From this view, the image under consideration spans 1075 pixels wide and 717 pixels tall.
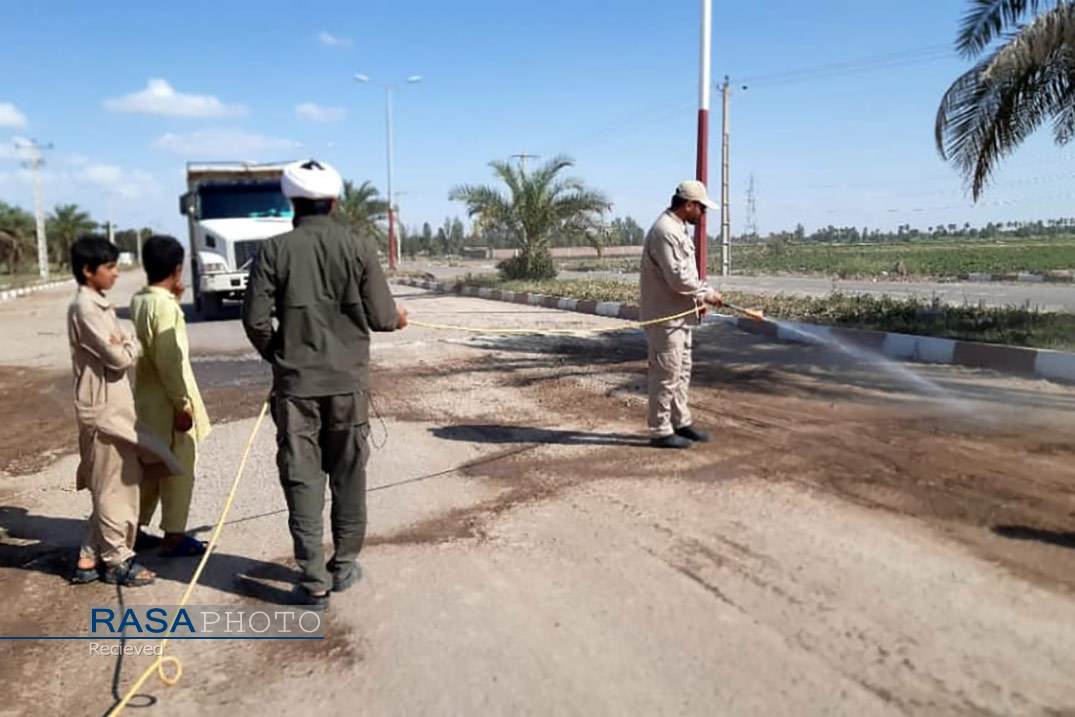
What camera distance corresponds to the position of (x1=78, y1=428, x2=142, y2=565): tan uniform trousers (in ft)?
12.1

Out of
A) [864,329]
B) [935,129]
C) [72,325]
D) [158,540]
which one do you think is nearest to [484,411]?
[158,540]

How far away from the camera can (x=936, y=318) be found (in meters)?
11.1

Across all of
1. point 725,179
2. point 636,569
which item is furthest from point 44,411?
point 725,179

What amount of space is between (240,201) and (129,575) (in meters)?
14.0

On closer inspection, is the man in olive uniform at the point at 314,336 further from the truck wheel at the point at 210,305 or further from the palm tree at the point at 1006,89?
the truck wheel at the point at 210,305

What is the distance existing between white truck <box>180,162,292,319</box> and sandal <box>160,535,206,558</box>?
12410mm

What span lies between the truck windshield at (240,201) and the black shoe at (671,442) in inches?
499

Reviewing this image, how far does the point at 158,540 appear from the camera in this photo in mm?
4176

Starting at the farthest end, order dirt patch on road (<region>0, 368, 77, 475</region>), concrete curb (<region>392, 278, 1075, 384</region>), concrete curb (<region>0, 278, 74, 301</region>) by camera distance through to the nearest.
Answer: concrete curb (<region>0, 278, 74, 301</region>) < concrete curb (<region>392, 278, 1075, 384</region>) < dirt patch on road (<region>0, 368, 77, 475</region>)

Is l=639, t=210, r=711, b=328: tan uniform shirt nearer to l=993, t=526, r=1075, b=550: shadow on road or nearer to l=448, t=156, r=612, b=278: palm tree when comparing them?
l=993, t=526, r=1075, b=550: shadow on road

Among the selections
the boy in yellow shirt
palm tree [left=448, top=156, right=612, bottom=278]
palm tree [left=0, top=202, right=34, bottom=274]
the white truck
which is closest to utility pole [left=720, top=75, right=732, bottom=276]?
palm tree [left=448, top=156, right=612, bottom=278]

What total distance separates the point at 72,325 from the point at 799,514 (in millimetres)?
3636

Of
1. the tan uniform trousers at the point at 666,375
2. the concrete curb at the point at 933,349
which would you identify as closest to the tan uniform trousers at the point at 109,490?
the tan uniform trousers at the point at 666,375

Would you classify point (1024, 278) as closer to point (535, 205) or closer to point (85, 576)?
point (535, 205)
